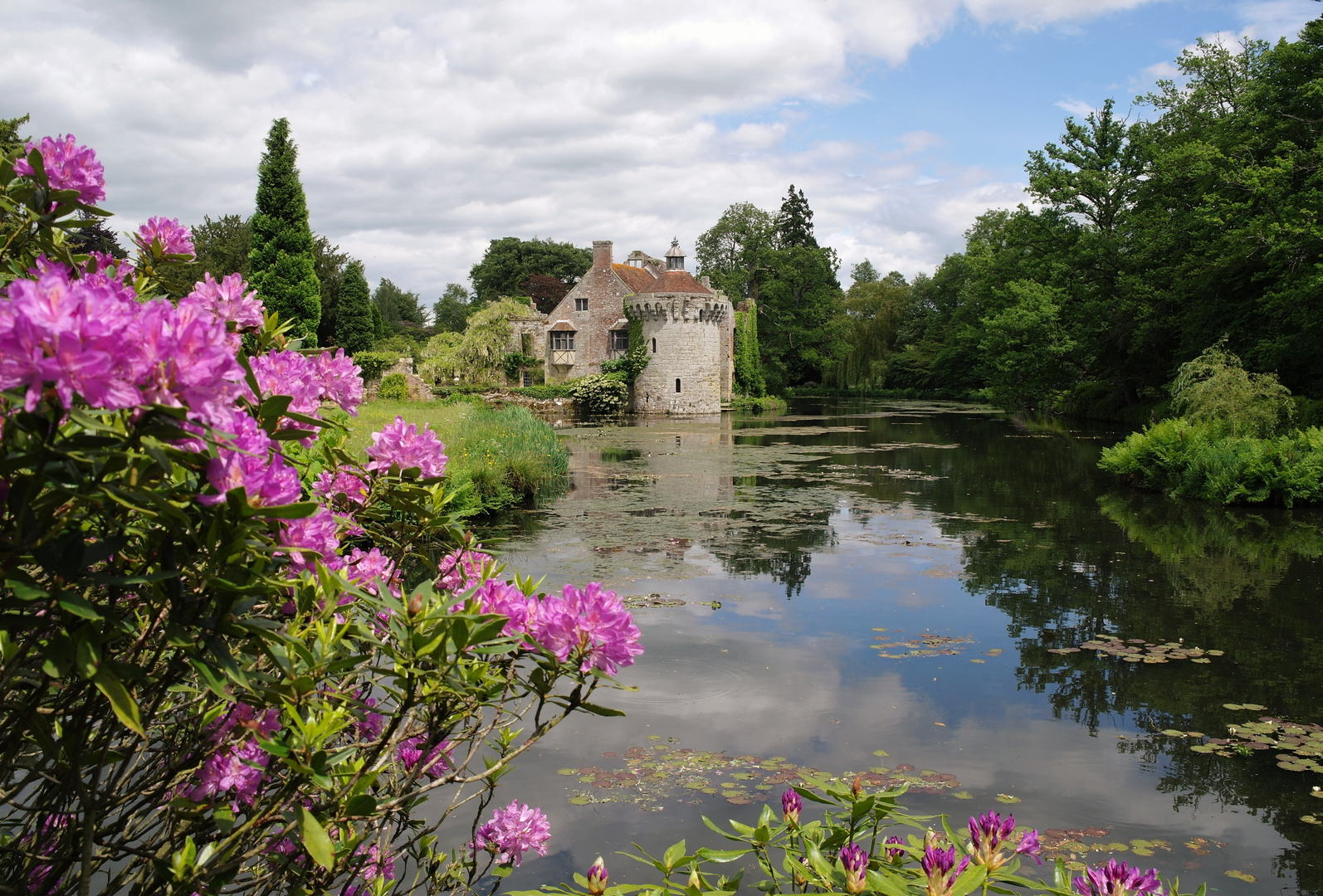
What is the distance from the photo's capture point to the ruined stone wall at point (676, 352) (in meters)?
37.8

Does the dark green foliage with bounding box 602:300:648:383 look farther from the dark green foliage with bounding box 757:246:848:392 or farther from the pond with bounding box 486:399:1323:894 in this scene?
the pond with bounding box 486:399:1323:894

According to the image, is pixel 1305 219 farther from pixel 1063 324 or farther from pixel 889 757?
pixel 889 757

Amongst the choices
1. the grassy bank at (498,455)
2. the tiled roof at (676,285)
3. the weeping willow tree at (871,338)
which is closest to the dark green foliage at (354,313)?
the tiled roof at (676,285)

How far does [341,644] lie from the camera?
1.71 metres

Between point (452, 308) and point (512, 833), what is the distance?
279 feet

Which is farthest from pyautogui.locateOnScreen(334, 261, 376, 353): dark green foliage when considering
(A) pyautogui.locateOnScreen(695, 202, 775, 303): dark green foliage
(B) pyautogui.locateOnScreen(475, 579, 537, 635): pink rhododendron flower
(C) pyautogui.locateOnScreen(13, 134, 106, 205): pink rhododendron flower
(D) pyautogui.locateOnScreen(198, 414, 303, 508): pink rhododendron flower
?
(D) pyautogui.locateOnScreen(198, 414, 303, 508): pink rhododendron flower

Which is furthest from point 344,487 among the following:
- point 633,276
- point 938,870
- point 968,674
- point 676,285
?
point 633,276

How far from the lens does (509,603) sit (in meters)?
1.96

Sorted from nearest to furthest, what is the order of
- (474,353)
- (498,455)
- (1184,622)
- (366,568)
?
(366,568) → (1184,622) → (498,455) → (474,353)

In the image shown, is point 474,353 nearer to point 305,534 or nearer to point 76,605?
point 305,534

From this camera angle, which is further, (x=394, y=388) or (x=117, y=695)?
(x=394, y=388)

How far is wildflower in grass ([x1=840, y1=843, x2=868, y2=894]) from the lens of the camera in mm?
1780

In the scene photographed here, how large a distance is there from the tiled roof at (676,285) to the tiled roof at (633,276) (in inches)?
51.7

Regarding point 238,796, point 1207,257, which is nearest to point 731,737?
point 238,796
